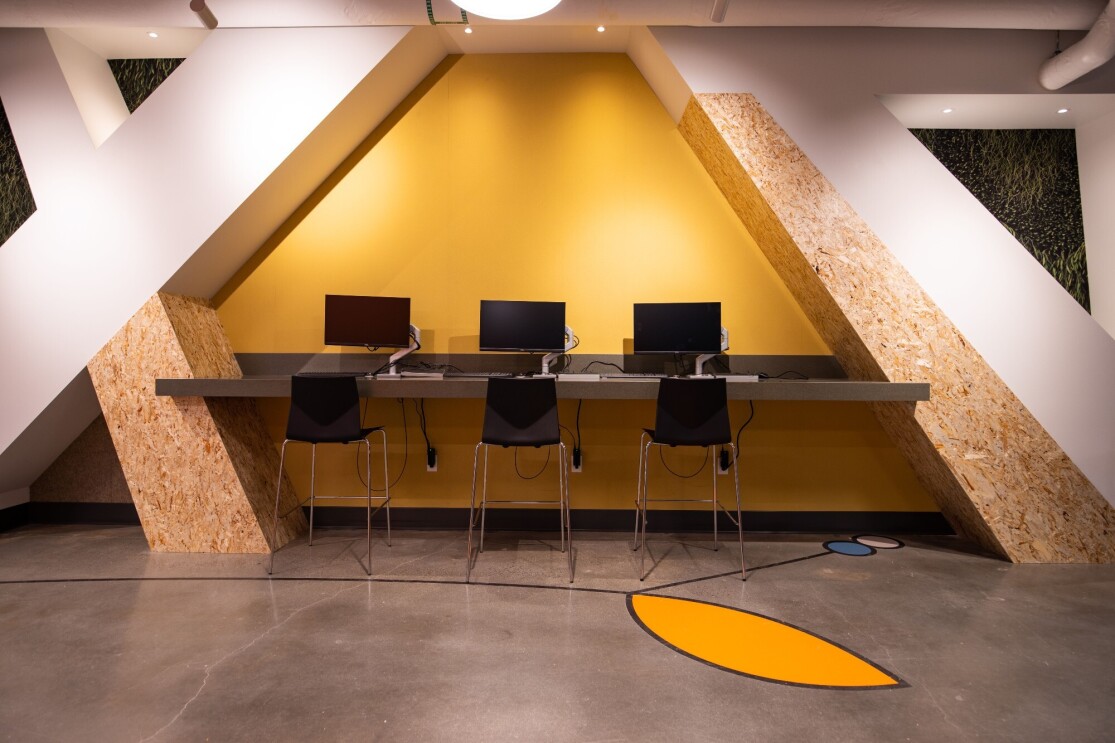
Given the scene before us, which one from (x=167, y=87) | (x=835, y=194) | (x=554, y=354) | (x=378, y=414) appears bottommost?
(x=378, y=414)

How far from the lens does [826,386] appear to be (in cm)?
303

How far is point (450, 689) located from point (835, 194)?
10.3 feet

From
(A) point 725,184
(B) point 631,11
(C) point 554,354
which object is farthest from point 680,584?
(B) point 631,11

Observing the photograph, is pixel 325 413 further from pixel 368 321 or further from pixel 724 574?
pixel 724 574

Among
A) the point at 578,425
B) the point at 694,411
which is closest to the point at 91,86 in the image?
the point at 578,425

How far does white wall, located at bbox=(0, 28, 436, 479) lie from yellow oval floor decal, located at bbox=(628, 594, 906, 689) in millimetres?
3197

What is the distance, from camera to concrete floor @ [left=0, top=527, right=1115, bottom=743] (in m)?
1.67

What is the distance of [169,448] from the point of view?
323 centimetres

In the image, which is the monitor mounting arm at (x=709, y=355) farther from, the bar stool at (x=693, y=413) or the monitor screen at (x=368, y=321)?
the monitor screen at (x=368, y=321)

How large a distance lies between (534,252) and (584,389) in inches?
45.5

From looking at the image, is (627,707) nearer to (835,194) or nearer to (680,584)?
(680,584)

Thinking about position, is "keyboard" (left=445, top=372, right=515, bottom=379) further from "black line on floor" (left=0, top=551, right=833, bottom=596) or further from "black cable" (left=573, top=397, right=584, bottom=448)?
"black line on floor" (left=0, top=551, right=833, bottom=596)

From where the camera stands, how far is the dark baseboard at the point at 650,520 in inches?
143

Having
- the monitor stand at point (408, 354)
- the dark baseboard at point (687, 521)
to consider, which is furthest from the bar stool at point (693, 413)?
the monitor stand at point (408, 354)
